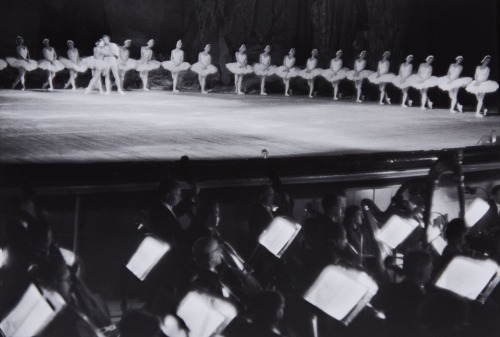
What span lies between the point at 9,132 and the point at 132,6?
→ 386 inches

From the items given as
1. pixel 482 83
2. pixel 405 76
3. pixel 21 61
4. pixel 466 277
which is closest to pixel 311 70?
pixel 405 76

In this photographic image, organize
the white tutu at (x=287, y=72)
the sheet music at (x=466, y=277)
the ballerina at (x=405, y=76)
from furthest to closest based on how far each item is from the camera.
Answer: the white tutu at (x=287, y=72)
the ballerina at (x=405, y=76)
the sheet music at (x=466, y=277)

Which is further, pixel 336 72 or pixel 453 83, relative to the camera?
pixel 336 72

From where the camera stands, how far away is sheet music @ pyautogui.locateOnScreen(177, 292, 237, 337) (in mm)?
2492

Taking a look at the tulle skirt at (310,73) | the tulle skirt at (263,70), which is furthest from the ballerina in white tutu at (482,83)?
the tulle skirt at (263,70)

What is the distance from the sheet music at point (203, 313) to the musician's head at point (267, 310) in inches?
5.2

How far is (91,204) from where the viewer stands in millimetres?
3607

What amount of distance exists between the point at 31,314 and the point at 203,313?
69 centimetres

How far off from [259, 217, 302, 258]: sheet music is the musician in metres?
0.55

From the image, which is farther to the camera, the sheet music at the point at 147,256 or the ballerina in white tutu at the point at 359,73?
the ballerina in white tutu at the point at 359,73

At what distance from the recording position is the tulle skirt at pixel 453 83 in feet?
36.8

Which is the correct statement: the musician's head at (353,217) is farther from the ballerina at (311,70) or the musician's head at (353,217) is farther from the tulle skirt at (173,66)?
the tulle skirt at (173,66)

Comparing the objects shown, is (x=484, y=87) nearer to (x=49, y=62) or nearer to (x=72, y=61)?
(x=72, y=61)

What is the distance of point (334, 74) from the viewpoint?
1359cm
